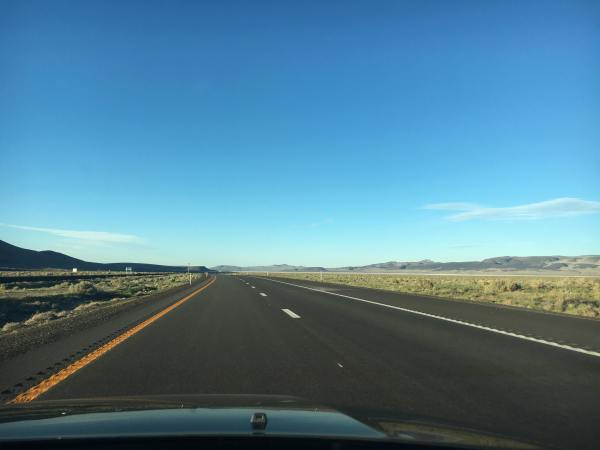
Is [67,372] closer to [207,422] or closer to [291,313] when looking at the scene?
[207,422]

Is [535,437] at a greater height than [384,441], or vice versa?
[384,441]

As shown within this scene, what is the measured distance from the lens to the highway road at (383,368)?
5141 millimetres

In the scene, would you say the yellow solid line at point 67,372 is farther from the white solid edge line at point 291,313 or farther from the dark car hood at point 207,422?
the white solid edge line at point 291,313

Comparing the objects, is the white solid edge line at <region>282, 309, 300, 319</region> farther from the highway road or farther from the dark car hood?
the dark car hood

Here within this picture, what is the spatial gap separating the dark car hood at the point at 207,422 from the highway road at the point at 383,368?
533 mm

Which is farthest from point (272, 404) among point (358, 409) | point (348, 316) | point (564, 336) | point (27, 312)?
point (27, 312)

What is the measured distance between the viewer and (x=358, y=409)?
436 cm

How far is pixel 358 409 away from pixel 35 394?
3624mm

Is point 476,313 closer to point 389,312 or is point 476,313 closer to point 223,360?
point 389,312

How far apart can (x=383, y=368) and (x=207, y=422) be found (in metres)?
4.21

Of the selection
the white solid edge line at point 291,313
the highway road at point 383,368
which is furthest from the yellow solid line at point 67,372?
the white solid edge line at point 291,313

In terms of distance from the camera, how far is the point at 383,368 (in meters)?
7.29

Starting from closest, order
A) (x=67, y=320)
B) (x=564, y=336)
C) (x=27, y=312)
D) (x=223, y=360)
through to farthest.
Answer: (x=223, y=360) < (x=564, y=336) < (x=67, y=320) < (x=27, y=312)

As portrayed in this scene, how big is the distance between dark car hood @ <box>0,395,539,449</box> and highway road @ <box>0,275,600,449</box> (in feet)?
1.75
